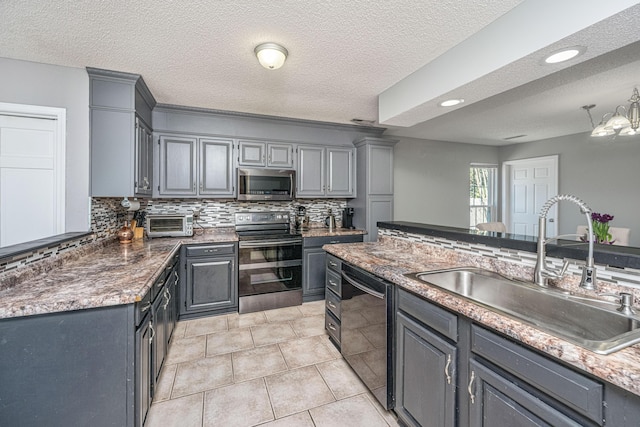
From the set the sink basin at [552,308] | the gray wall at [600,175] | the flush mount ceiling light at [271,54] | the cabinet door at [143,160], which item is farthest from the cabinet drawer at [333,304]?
the gray wall at [600,175]

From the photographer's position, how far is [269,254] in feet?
10.9

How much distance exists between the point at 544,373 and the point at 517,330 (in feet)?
0.45

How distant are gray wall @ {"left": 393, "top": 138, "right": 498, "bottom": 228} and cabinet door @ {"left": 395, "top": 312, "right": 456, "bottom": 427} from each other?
3594 mm

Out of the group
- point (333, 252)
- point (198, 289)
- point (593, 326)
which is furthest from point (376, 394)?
point (198, 289)

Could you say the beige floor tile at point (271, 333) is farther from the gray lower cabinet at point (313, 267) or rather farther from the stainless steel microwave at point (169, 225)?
the stainless steel microwave at point (169, 225)

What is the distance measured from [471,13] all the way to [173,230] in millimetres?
3323

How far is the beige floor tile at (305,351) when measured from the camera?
2319 millimetres

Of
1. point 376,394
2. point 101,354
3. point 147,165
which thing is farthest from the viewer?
point 147,165

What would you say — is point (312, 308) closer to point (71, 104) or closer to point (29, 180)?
point (29, 180)

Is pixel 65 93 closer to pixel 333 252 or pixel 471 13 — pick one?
pixel 333 252

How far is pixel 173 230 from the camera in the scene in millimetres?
3221

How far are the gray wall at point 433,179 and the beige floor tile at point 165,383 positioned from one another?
13.0 feet

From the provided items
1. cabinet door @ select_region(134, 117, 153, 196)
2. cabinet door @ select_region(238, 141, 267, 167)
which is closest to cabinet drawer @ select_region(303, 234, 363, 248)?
cabinet door @ select_region(238, 141, 267, 167)

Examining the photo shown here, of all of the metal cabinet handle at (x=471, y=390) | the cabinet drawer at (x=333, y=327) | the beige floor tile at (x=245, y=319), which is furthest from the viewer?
A: the beige floor tile at (x=245, y=319)
